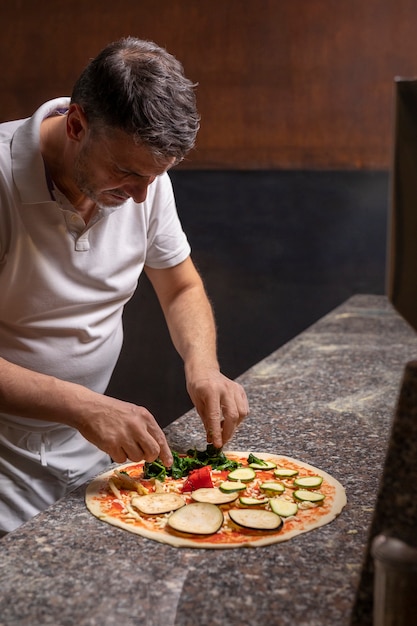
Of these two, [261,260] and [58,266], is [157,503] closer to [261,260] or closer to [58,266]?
[58,266]

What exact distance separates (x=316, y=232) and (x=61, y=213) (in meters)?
2.47

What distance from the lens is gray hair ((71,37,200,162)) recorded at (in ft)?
5.82

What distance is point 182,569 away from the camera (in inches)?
56.3

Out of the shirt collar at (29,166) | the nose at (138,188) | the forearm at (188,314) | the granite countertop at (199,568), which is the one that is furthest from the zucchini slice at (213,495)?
the shirt collar at (29,166)

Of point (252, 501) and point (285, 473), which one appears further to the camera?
point (285, 473)

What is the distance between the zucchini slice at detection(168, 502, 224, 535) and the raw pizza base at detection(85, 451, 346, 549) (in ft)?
0.04

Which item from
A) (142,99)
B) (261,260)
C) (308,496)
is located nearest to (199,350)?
(308,496)

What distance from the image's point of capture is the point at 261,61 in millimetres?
4203

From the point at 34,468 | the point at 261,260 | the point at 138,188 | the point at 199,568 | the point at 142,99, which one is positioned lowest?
the point at 261,260

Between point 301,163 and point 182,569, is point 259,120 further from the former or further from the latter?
point 182,569

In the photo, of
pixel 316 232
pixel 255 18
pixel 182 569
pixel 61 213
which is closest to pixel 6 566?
pixel 182 569

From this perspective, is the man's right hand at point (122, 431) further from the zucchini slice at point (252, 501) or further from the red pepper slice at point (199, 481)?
the zucchini slice at point (252, 501)

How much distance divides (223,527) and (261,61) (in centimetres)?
316

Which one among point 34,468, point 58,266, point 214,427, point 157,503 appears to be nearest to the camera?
point 157,503
